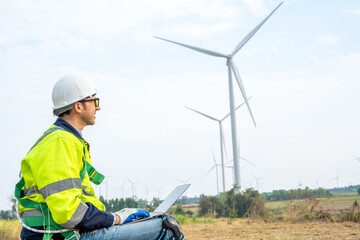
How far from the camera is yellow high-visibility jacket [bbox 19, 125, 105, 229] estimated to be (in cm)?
327

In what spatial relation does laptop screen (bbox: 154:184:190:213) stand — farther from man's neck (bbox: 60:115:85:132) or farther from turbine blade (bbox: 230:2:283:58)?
turbine blade (bbox: 230:2:283:58)

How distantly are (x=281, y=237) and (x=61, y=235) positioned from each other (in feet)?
26.1

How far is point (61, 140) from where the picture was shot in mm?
3373

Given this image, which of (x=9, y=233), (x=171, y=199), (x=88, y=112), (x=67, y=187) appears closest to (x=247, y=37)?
(x=9, y=233)

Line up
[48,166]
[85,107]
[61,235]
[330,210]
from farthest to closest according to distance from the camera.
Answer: [330,210]
[85,107]
[61,235]
[48,166]

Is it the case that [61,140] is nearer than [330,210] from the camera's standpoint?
Yes

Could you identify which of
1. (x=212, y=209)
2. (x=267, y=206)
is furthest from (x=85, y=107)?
(x=212, y=209)

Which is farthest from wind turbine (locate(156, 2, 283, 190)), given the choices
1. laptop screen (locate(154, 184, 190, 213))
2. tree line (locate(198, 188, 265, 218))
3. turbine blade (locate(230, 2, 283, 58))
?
laptop screen (locate(154, 184, 190, 213))

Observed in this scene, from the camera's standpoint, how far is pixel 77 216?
3324mm

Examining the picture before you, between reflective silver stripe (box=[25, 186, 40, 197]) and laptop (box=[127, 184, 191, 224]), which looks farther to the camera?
laptop (box=[127, 184, 191, 224])

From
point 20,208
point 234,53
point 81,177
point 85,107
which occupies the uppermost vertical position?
point 234,53

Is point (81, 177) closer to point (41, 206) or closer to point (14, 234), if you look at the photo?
point (41, 206)

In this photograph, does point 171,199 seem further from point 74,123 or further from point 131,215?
point 74,123

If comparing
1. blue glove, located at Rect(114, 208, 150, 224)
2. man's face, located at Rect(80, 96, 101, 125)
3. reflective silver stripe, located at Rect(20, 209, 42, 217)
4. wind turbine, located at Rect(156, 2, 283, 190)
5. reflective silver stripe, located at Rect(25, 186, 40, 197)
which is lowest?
blue glove, located at Rect(114, 208, 150, 224)
